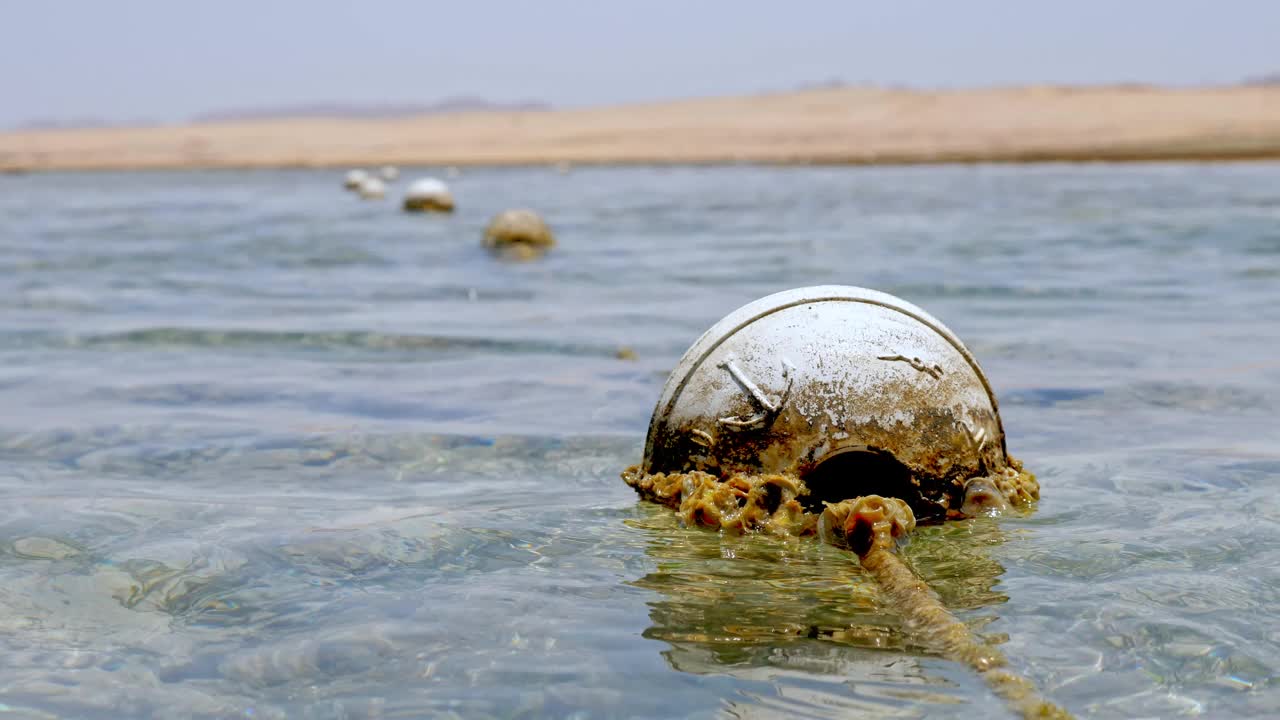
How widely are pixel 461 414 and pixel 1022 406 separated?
9.47 ft

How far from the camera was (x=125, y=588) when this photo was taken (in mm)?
4367

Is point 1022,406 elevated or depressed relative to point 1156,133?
depressed

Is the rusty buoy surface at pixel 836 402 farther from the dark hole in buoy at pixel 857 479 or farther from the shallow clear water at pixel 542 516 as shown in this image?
the shallow clear water at pixel 542 516

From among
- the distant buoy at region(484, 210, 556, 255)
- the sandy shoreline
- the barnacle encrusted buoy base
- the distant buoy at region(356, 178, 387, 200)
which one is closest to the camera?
the barnacle encrusted buoy base

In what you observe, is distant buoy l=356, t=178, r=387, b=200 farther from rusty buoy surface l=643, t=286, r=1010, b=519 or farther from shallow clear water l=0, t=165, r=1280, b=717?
rusty buoy surface l=643, t=286, r=1010, b=519

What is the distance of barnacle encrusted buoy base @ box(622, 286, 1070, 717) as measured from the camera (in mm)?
4520

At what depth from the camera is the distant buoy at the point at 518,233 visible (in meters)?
16.8

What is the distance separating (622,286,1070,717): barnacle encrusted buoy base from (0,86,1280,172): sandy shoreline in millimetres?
33639

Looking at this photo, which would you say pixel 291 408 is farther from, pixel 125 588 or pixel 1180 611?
pixel 1180 611

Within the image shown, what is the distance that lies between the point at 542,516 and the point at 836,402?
1264mm

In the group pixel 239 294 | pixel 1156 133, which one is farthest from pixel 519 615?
pixel 1156 133

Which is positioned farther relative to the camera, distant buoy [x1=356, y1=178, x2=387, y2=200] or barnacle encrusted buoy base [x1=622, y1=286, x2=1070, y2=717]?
distant buoy [x1=356, y1=178, x2=387, y2=200]

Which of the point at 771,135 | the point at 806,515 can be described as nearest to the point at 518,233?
the point at 806,515

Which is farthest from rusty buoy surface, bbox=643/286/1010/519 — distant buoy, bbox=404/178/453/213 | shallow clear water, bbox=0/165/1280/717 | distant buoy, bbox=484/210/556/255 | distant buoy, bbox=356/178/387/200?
distant buoy, bbox=356/178/387/200
